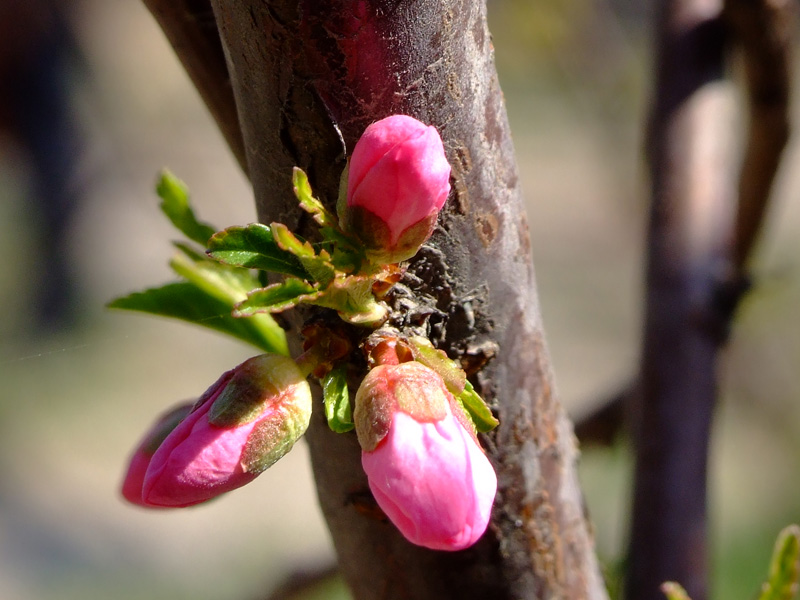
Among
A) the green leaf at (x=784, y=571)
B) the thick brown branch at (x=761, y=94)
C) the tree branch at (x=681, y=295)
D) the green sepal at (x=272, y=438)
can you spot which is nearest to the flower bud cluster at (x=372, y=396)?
the green sepal at (x=272, y=438)

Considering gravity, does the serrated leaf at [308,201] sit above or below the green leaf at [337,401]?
above

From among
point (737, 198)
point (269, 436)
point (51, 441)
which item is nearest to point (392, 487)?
point (269, 436)

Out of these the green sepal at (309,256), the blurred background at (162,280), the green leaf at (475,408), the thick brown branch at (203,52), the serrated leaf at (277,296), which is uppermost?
the thick brown branch at (203,52)

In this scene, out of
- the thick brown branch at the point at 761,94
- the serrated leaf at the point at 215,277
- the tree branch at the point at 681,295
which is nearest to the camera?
the serrated leaf at the point at 215,277

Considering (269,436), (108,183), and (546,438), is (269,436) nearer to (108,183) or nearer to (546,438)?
(546,438)

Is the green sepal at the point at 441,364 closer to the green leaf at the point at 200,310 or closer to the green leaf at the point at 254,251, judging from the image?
the green leaf at the point at 254,251
